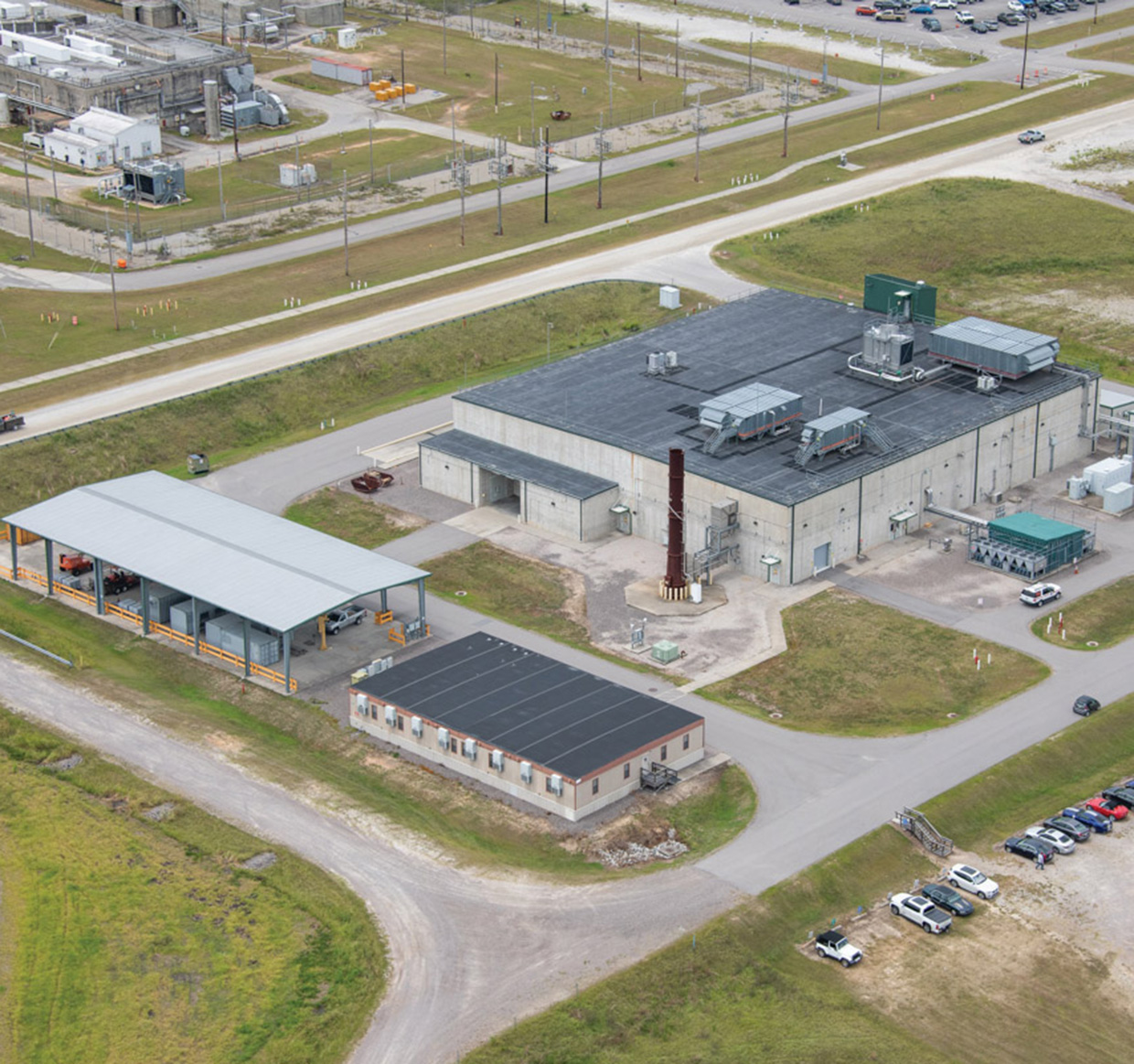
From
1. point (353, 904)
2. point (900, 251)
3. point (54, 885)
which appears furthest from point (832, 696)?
point (900, 251)

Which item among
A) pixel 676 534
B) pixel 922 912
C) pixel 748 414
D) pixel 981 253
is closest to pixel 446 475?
pixel 748 414

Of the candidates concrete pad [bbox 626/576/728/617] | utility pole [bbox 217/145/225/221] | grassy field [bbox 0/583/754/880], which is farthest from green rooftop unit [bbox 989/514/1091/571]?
utility pole [bbox 217/145/225/221]

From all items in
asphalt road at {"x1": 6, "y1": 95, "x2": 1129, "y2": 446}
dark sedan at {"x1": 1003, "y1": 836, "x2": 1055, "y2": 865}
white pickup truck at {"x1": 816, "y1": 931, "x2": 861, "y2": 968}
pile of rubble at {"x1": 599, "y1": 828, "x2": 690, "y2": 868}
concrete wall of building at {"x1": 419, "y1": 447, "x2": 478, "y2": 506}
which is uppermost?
asphalt road at {"x1": 6, "y1": 95, "x2": 1129, "y2": 446}

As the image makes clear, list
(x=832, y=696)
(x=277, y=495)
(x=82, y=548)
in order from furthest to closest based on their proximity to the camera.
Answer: (x=277, y=495), (x=82, y=548), (x=832, y=696)

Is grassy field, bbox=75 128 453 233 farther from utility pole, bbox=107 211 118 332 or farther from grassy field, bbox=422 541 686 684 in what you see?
grassy field, bbox=422 541 686 684

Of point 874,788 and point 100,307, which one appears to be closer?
point 874,788

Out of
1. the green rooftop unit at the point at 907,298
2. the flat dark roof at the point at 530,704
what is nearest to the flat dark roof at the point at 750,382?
the green rooftop unit at the point at 907,298

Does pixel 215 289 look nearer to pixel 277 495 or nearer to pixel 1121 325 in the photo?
pixel 277 495
